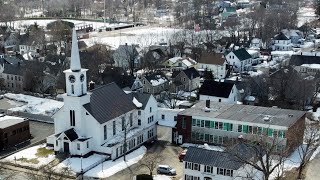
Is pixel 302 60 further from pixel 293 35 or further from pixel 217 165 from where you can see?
pixel 217 165

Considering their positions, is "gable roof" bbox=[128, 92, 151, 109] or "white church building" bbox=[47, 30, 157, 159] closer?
"white church building" bbox=[47, 30, 157, 159]

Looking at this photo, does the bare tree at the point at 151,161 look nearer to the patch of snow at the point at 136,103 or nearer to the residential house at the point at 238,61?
the patch of snow at the point at 136,103

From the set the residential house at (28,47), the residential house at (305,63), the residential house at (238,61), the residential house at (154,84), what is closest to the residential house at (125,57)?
the residential house at (154,84)

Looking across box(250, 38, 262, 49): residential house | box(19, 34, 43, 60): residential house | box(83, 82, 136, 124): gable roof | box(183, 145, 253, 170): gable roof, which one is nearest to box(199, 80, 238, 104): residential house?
box(83, 82, 136, 124): gable roof

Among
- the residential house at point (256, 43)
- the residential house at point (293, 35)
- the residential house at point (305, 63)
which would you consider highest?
the residential house at point (293, 35)

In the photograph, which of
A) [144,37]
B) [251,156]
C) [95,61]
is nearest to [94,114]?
[251,156]

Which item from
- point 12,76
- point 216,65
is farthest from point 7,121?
point 216,65

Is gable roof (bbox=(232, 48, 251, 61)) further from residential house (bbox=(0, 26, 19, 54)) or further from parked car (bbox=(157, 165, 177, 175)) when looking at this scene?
residential house (bbox=(0, 26, 19, 54))
